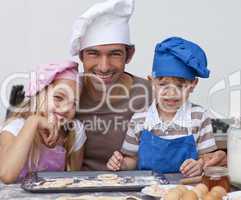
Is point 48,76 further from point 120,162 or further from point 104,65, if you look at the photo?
point 120,162

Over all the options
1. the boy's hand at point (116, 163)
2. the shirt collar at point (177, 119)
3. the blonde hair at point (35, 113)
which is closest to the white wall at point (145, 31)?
the blonde hair at point (35, 113)

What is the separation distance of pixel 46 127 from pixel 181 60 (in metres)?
0.40

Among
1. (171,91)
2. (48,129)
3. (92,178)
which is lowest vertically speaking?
(92,178)

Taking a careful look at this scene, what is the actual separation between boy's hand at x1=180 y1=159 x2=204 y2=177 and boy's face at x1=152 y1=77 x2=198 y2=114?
20cm

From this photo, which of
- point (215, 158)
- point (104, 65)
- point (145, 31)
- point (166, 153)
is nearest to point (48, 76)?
point (104, 65)

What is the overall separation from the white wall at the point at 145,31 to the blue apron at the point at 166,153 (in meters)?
0.77

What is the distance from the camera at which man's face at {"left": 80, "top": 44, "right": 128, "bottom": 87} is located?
1.69 m

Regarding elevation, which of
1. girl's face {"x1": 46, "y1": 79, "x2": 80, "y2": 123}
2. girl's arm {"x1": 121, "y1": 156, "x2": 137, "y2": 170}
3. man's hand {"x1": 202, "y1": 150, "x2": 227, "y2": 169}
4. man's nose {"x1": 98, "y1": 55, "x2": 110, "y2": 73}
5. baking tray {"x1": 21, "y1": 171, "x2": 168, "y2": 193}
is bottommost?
baking tray {"x1": 21, "y1": 171, "x2": 168, "y2": 193}

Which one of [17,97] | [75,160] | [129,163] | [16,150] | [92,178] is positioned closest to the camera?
[92,178]

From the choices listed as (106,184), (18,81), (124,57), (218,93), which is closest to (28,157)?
(106,184)

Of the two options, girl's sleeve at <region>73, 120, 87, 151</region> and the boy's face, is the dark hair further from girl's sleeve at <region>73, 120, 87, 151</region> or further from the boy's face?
the boy's face

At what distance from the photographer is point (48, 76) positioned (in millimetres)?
1573

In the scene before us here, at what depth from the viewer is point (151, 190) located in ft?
3.80

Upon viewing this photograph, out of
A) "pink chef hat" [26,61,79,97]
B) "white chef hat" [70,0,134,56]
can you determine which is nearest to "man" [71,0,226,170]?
"white chef hat" [70,0,134,56]
